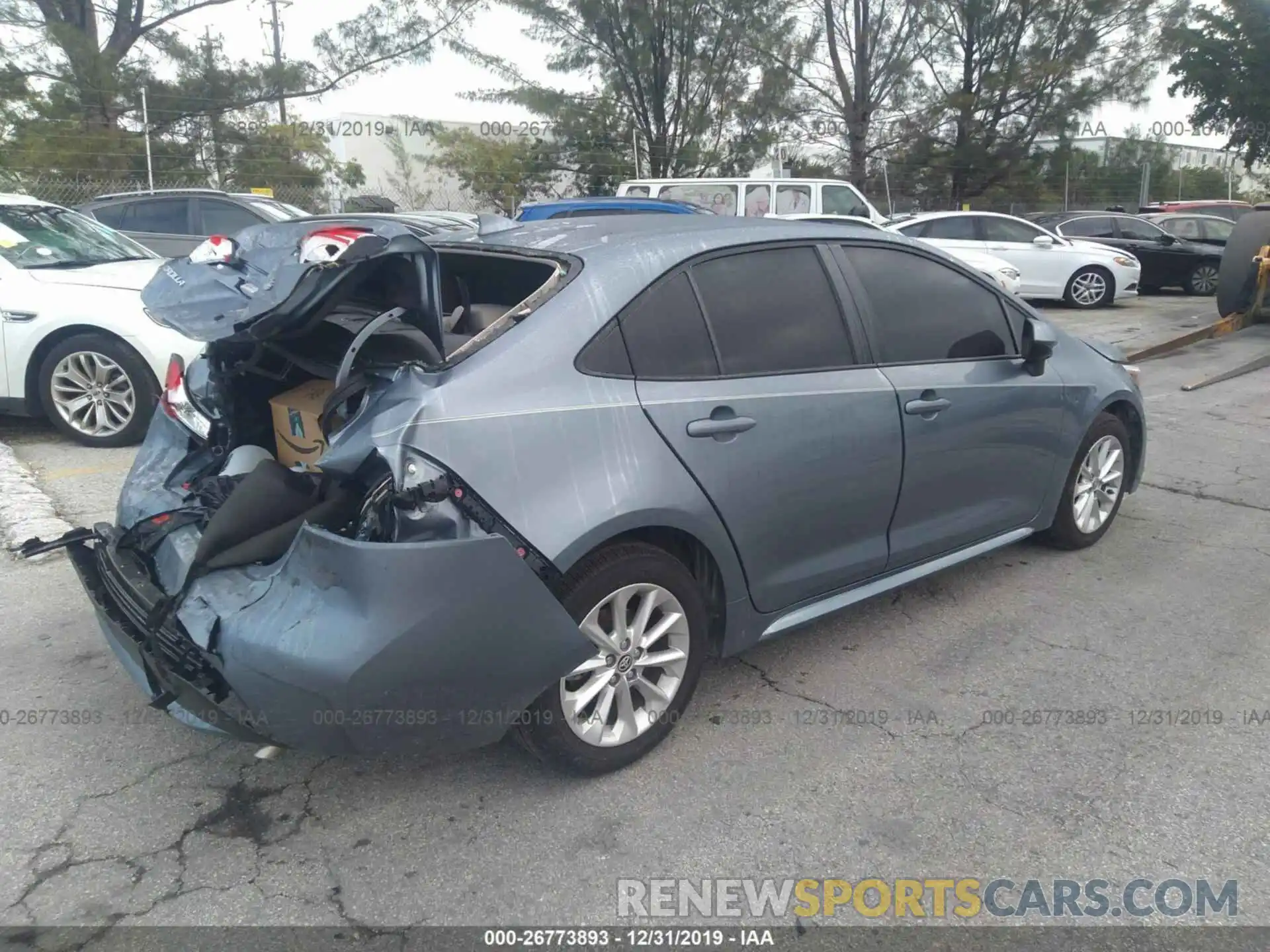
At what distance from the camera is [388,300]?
3076 millimetres

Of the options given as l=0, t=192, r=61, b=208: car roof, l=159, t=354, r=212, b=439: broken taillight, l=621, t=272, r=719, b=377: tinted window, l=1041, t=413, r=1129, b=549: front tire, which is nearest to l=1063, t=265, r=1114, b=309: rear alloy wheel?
l=1041, t=413, r=1129, b=549: front tire

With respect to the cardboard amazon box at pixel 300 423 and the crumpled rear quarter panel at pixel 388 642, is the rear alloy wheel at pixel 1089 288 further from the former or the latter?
the crumpled rear quarter panel at pixel 388 642

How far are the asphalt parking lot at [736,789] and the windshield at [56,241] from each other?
345 cm

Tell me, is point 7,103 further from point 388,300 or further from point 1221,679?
point 1221,679

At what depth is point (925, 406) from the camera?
3.88 m

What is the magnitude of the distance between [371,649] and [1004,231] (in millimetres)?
15175

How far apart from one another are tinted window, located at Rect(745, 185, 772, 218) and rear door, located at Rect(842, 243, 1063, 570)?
10.4 metres

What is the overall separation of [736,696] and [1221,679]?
6.01 ft

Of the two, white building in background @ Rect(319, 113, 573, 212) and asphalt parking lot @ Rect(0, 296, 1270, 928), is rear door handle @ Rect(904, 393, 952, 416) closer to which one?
asphalt parking lot @ Rect(0, 296, 1270, 928)

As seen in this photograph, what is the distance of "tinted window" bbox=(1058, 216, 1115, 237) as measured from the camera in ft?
57.9

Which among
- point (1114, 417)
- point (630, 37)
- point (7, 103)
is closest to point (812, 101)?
point (630, 37)

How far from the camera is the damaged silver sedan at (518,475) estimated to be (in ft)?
8.61

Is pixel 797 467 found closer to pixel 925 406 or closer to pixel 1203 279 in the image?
pixel 925 406

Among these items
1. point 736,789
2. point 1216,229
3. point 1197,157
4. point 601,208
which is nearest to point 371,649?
point 736,789
